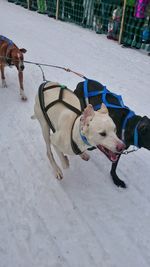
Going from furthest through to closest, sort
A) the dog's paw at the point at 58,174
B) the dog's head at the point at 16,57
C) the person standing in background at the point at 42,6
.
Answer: the person standing in background at the point at 42,6
the dog's head at the point at 16,57
the dog's paw at the point at 58,174

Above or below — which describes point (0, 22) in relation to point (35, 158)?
above

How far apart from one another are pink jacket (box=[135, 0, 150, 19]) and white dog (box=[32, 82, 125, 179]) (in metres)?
4.72

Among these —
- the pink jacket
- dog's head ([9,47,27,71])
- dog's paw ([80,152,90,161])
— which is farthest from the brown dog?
the pink jacket

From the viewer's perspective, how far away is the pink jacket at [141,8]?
21.5ft

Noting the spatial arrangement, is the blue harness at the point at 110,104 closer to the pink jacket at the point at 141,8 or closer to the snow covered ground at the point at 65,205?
the snow covered ground at the point at 65,205

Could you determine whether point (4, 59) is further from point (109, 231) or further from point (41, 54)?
point (109, 231)

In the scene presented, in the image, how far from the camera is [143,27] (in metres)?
6.67

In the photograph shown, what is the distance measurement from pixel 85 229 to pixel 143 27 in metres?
5.48

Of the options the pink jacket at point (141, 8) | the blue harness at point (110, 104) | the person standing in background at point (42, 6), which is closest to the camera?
the blue harness at point (110, 104)

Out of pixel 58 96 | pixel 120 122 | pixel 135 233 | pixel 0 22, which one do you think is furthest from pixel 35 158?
pixel 0 22

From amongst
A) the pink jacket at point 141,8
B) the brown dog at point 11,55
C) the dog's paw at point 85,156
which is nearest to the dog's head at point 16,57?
the brown dog at point 11,55

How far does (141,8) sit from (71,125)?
5179mm

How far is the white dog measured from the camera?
6.87 feet

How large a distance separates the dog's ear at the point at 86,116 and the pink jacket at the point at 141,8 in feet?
17.5
